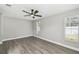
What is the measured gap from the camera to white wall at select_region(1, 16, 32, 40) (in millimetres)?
1410

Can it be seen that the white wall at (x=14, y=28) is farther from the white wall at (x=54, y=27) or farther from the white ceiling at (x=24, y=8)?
the white wall at (x=54, y=27)

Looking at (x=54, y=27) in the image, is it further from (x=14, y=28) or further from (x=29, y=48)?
(x=14, y=28)

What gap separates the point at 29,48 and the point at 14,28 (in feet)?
1.61

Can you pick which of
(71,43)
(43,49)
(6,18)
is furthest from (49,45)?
(6,18)

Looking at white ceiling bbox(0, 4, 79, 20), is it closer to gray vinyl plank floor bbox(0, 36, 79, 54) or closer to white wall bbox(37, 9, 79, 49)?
white wall bbox(37, 9, 79, 49)

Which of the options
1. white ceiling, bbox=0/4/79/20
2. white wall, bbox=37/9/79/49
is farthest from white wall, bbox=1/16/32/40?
white wall, bbox=37/9/79/49

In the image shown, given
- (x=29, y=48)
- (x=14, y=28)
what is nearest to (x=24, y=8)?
(x=14, y=28)

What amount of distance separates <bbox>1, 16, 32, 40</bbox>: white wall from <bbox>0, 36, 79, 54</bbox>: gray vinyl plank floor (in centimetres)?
11

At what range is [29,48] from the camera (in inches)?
57.5

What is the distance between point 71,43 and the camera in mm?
1533

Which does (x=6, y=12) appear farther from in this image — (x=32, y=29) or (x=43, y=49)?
(x=43, y=49)

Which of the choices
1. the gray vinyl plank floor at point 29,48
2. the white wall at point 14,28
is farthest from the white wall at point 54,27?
the white wall at point 14,28
